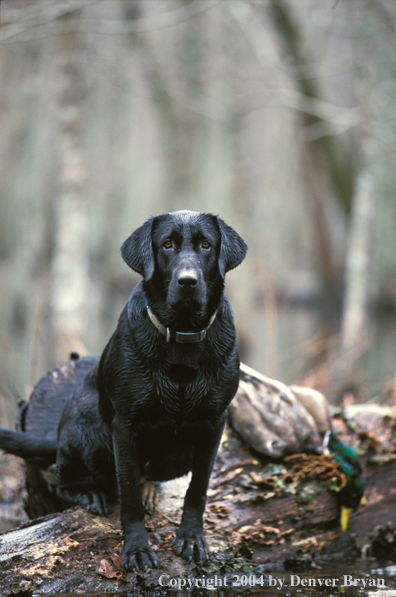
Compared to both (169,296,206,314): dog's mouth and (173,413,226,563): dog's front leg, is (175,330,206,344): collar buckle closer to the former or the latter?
(169,296,206,314): dog's mouth

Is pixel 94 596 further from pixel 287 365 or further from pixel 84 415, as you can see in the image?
pixel 287 365

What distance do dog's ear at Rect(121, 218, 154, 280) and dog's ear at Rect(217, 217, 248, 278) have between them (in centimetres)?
36

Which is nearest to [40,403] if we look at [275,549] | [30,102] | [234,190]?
[275,549]

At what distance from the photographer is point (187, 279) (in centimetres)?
286

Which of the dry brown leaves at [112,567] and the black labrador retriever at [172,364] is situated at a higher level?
the black labrador retriever at [172,364]

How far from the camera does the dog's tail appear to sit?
358 cm

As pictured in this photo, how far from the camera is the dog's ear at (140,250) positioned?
10.1 feet

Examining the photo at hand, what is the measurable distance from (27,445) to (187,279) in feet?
5.24

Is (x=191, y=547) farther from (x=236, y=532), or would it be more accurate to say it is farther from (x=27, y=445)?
(x=27, y=445)

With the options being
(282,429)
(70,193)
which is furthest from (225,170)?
(282,429)

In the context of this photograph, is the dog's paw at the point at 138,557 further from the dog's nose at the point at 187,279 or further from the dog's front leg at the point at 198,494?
the dog's nose at the point at 187,279

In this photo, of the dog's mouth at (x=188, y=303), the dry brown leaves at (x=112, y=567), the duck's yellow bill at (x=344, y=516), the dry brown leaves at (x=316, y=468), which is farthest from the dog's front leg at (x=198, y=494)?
the duck's yellow bill at (x=344, y=516)

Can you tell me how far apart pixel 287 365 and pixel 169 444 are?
28.0 feet

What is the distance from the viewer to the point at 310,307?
71.5 feet
